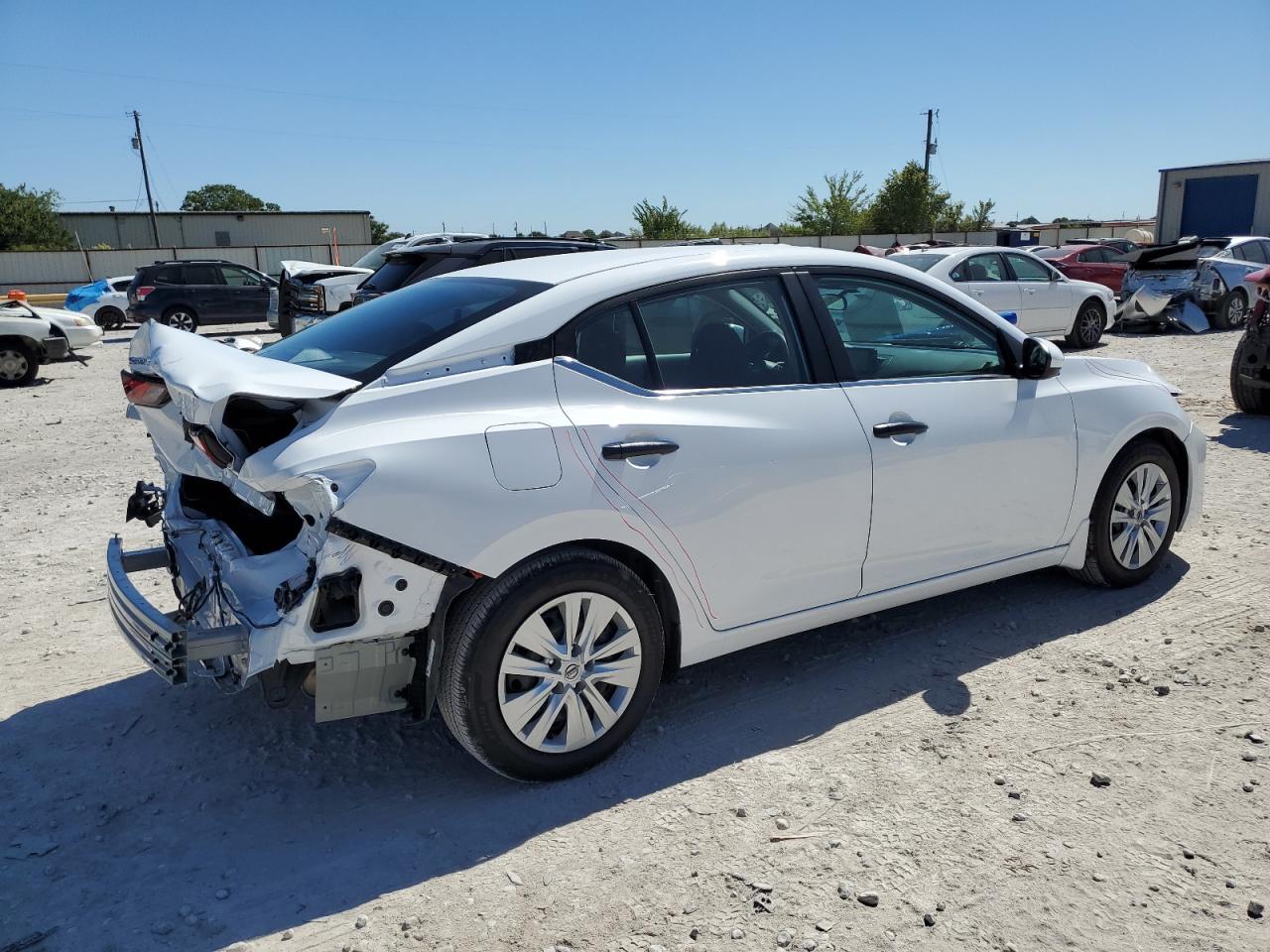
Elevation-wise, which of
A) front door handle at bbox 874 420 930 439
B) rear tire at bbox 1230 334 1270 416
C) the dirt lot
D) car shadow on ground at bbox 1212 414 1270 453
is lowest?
the dirt lot

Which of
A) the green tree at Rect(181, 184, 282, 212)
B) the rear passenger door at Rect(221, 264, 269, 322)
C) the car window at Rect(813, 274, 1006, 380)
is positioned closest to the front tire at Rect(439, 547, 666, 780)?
the car window at Rect(813, 274, 1006, 380)

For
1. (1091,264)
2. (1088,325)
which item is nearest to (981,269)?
(1088,325)

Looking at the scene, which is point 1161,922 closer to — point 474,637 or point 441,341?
point 474,637

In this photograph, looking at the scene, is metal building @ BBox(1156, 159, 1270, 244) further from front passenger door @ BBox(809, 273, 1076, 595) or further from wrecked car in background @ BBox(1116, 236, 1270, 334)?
front passenger door @ BBox(809, 273, 1076, 595)

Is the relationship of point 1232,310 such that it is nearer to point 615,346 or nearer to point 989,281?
point 989,281

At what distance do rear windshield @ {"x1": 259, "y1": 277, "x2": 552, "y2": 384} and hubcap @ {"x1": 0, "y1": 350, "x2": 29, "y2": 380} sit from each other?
448 inches

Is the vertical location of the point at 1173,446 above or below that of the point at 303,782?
above

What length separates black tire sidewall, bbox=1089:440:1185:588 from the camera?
472 centimetres

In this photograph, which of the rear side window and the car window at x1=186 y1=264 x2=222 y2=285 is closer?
the rear side window

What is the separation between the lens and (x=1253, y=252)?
18.2m

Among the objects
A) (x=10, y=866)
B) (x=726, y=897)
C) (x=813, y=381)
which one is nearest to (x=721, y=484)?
(x=813, y=381)

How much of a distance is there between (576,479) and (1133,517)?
10.1ft

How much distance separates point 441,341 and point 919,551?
2075 mm

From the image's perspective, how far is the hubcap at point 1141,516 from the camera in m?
4.80
